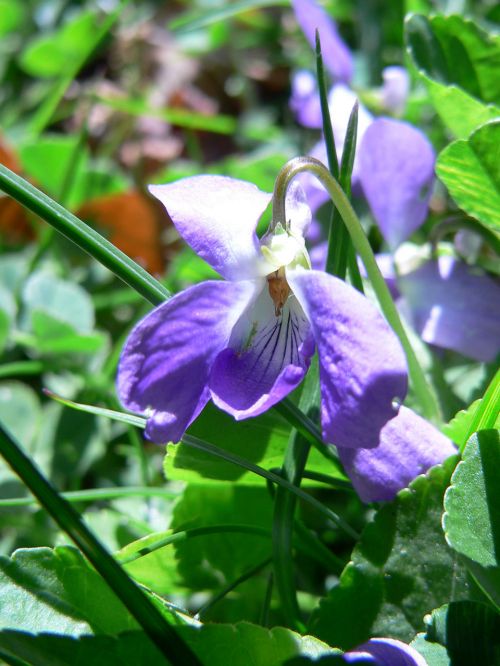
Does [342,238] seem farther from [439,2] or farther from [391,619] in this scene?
[439,2]

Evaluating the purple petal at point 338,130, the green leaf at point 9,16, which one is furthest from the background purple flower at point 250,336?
the green leaf at point 9,16

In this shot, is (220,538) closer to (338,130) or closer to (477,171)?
(477,171)

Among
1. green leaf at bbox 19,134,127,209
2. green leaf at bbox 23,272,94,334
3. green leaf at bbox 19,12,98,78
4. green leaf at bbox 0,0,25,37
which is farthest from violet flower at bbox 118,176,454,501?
green leaf at bbox 0,0,25,37

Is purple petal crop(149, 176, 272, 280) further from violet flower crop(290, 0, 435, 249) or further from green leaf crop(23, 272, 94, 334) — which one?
green leaf crop(23, 272, 94, 334)

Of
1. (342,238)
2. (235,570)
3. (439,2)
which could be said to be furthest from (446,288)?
A: (439,2)

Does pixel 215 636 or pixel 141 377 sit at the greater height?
pixel 141 377

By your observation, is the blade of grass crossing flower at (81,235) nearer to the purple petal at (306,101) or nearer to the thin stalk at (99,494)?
the thin stalk at (99,494)
